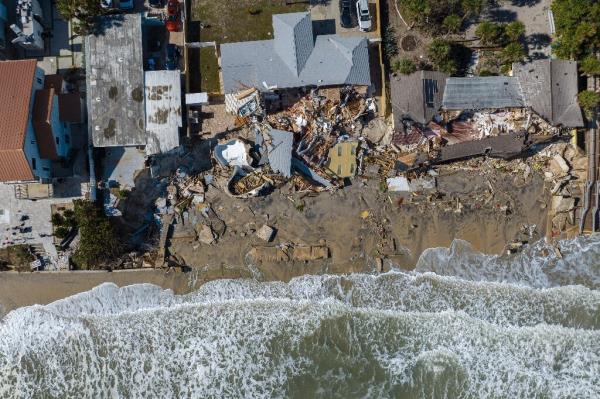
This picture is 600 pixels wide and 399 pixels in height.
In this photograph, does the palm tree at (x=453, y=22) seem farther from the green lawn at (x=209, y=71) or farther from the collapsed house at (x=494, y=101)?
the green lawn at (x=209, y=71)

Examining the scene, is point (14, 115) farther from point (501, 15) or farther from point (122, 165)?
point (501, 15)

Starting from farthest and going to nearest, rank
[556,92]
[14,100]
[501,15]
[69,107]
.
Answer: [501,15]
[69,107]
[556,92]
[14,100]

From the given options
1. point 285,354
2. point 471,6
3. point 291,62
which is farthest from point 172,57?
point 285,354

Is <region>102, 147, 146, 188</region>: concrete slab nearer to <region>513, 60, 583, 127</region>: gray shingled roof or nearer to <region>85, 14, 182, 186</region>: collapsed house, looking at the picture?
<region>85, 14, 182, 186</region>: collapsed house

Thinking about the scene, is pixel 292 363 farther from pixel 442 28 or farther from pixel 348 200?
pixel 442 28

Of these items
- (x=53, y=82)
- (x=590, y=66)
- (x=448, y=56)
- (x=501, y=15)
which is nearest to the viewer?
(x=590, y=66)

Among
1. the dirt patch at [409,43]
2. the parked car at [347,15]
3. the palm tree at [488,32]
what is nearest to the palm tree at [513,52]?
the palm tree at [488,32]

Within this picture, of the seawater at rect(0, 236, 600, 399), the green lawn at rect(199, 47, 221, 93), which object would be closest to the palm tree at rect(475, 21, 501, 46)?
the seawater at rect(0, 236, 600, 399)
